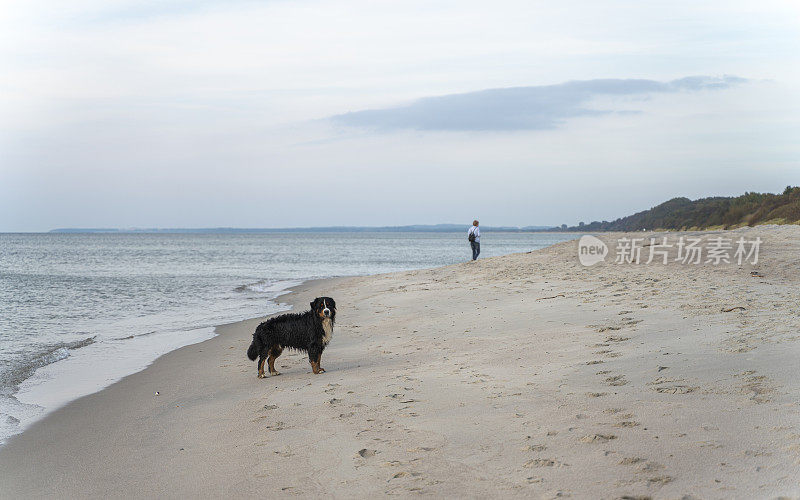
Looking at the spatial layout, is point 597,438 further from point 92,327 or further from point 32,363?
point 92,327

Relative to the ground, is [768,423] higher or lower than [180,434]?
higher

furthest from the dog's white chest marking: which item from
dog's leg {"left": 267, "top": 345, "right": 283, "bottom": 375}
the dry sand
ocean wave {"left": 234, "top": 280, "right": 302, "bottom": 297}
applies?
ocean wave {"left": 234, "top": 280, "right": 302, "bottom": 297}

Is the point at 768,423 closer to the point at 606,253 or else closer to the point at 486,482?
the point at 486,482

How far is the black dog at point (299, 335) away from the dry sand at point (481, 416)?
313mm

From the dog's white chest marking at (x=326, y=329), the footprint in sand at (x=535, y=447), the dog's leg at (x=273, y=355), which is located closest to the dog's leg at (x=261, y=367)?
the dog's leg at (x=273, y=355)

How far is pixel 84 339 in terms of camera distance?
13078mm

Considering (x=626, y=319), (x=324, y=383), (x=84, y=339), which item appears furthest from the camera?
(x=84, y=339)

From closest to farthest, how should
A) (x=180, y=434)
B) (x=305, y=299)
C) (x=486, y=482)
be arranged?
(x=486, y=482), (x=180, y=434), (x=305, y=299)

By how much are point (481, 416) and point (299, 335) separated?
367 centimetres

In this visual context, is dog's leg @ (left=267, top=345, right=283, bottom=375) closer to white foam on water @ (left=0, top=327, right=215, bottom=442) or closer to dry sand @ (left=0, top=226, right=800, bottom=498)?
dry sand @ (left=0, top=226, right=800, bottom=498)

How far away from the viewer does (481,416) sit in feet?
17.1

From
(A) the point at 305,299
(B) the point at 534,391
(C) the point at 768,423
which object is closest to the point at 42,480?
(B) the point at 534,391

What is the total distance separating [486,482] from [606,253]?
14884mm

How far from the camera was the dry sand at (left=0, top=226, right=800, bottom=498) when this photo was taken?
3.93 m
